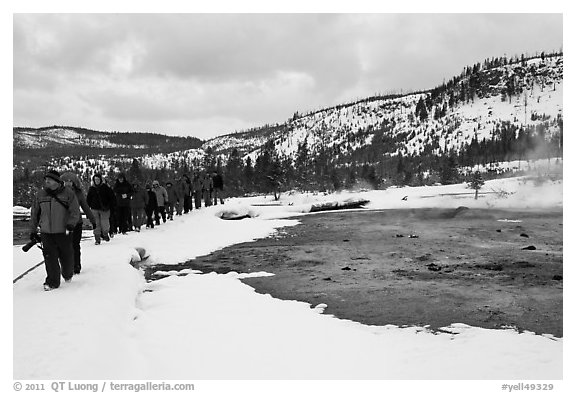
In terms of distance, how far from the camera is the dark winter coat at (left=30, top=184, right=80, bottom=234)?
6199 mm

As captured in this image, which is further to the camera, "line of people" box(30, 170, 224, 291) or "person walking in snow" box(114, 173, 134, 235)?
"person walking in snow" box(114, 173, 134, 235)

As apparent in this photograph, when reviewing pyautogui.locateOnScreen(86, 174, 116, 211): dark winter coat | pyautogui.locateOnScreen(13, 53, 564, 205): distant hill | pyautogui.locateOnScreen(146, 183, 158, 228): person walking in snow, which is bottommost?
pyautogui.locateOnScreen(146, 183, 158, 228): person walking in snow

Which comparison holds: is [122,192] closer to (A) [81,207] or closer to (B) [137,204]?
(B) [137,204]

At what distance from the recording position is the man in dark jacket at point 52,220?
6.20 meters

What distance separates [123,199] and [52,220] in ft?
22.8

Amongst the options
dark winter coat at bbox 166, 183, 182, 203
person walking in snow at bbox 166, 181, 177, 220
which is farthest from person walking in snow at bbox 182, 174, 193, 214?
person walking in snow at bbox 166, 181, 177, 220

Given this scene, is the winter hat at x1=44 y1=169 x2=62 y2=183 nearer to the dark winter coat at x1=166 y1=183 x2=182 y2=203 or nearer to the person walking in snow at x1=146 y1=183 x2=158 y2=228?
the person walking in snow at x1=146 y1=183 x2=158 y2=228

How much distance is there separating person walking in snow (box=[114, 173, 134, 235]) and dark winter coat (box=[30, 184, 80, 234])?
6.51 metres

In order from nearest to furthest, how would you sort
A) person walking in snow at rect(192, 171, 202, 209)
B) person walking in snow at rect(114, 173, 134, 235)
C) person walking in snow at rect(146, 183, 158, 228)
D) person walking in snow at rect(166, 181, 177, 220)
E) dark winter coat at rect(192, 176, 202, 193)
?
1. person walking in snow at rect(114, 173, 134, 235)
2. person walking in snow at rect(146, 183, 158, 228)
3. person walking in snow at rect(166, 181, 177, 220)
4. person walking in snow at rect(192, 171, 202, 209)
5. dark winter coat at rect(192, 176, 202, 193)

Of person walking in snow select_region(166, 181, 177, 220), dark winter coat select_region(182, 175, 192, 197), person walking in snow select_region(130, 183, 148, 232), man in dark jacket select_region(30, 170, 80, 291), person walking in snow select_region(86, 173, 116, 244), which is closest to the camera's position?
man in dark jacket select_region(30, 170, 80, 291)

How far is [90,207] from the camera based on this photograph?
447 inches

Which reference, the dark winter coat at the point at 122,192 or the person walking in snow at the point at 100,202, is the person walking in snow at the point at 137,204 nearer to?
the dark winter coat at the point at 122,192
